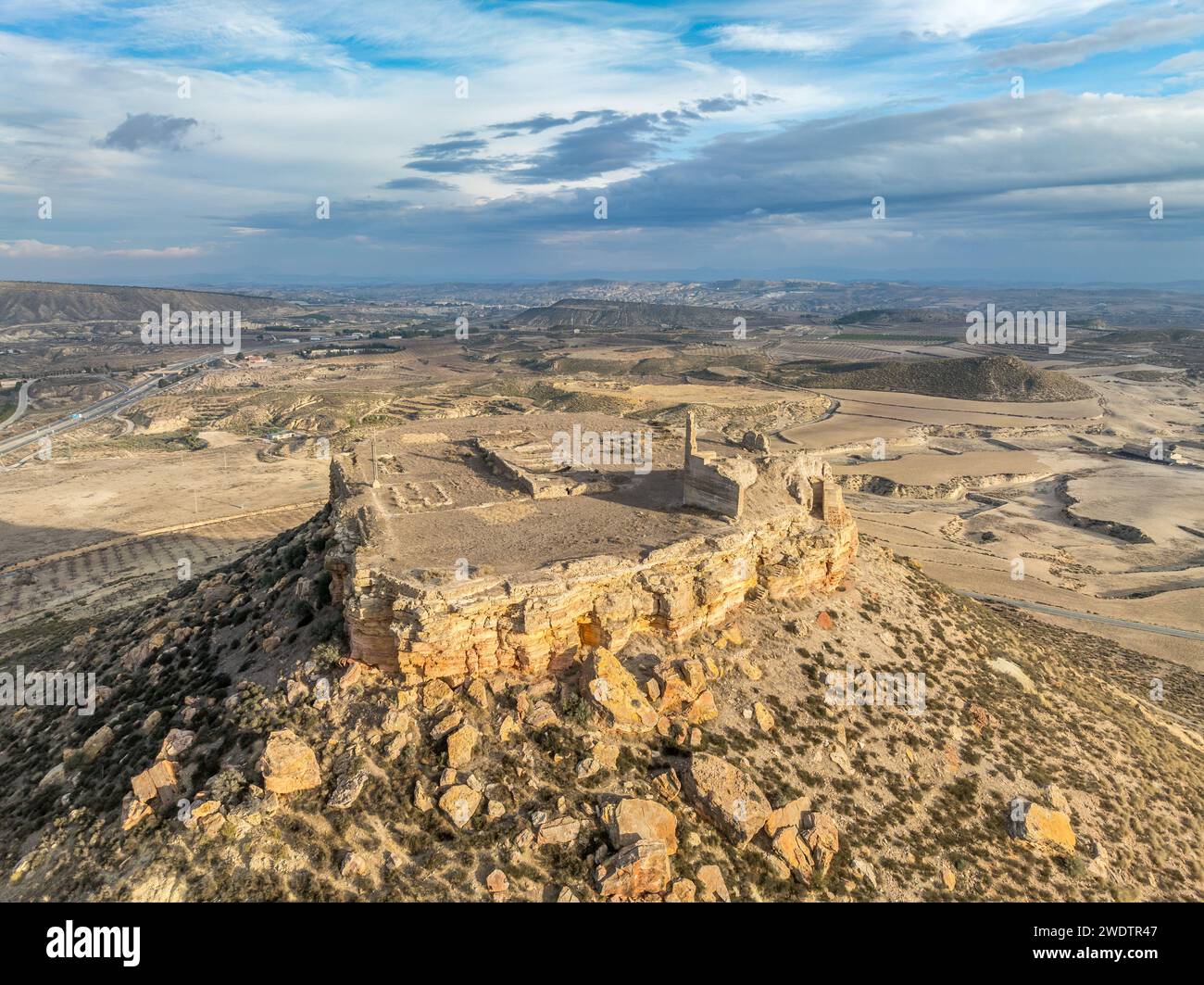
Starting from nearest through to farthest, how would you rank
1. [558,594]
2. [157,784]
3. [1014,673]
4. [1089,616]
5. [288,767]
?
1. [288,767]
2. [157,784]
3. [558,594]
4. [1014,673]
5. [1089,616]

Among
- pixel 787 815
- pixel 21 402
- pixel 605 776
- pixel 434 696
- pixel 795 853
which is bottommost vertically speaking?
pixel 795 853

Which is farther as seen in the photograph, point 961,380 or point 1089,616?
point 961,380

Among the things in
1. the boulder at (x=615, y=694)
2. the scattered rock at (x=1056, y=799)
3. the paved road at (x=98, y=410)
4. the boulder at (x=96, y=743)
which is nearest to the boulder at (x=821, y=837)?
the boulder at (x=615, y=694)

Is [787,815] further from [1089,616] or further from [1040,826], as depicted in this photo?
[1089,616]

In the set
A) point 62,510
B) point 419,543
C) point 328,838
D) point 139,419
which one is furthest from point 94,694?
point 139,419

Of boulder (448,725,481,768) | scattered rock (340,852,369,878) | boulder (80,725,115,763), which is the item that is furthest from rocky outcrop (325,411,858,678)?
boulder (80,725,115,763)

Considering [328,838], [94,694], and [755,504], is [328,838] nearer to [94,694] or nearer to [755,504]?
[94,694]

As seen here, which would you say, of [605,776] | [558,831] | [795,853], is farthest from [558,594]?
[795,853]
